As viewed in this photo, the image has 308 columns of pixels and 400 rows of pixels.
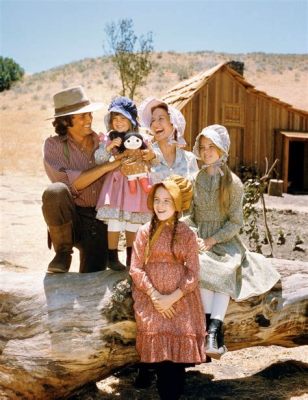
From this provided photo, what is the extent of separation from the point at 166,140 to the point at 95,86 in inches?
1510

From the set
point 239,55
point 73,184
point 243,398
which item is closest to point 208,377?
point 243,398

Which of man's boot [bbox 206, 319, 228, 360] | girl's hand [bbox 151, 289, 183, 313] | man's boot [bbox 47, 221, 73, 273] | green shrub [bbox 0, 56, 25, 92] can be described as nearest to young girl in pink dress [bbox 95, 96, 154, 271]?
man's boot [bbox 47, 221, 73, 273]

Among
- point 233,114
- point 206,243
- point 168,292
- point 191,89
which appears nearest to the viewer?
point 168,292

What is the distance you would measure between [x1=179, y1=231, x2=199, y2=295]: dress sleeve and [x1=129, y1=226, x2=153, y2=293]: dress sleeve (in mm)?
230

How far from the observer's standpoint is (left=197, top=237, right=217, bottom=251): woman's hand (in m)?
3.70

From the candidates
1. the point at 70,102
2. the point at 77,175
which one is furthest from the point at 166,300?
the point at 70,102

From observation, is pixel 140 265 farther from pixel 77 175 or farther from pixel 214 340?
pixel 77 175

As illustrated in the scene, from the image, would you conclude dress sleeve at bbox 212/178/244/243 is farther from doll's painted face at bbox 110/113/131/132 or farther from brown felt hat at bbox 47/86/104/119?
brown felt hat at bbox 47/86/104/119

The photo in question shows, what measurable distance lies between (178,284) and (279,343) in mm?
1451

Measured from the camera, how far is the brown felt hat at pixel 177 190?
3.28 meters

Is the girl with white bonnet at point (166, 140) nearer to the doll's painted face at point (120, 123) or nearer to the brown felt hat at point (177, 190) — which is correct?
the doll's painted face at point (120, 123)

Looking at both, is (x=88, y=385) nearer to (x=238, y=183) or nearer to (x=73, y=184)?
(x=73, y=184)

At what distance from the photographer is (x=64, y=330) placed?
359cm

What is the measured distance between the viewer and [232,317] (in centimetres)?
383
